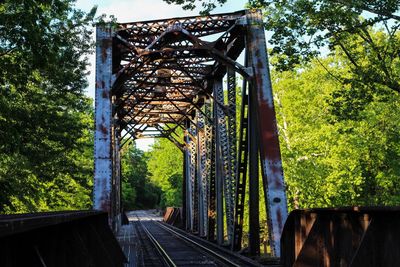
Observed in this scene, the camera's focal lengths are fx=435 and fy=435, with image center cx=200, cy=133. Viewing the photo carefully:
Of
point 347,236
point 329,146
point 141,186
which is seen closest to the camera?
point 347,236

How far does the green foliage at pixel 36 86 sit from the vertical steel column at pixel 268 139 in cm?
483

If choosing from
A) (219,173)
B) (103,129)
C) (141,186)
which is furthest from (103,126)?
(141,186)

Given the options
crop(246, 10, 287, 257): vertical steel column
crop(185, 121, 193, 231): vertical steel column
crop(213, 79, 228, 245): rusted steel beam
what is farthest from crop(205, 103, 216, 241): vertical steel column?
crop(185, 121, 193, 231): vertical steel column

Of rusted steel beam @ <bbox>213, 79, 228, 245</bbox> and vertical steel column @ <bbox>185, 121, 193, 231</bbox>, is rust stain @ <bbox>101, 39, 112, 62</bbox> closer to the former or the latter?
rusted steel beam @ <bbox>213, 79, 228, 245</bbox>

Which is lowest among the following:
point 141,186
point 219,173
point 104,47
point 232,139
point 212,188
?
point 212,188

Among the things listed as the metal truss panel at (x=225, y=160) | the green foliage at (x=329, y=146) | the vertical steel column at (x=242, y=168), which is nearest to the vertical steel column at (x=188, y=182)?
the green foliage at (x=329, y=146)

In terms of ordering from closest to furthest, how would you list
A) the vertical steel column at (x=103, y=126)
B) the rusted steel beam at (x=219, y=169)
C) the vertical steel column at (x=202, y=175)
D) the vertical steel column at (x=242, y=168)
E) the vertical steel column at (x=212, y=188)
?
the vertical steel column at (x=103, y=126)
the vertical steel column at (x=242, y=168)
the rusted steel beam at (x=219, y=169)
the vertical steel column at (x=212, y=188)
the vertical steel column at (x=202, y=175)

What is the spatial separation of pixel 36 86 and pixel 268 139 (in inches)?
353

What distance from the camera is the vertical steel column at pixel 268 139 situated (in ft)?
32.7

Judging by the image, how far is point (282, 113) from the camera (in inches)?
996

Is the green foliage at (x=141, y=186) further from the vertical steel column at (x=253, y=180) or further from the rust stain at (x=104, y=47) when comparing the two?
the vertical steel column at (x=253, y=180)

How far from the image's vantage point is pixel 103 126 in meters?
12.1

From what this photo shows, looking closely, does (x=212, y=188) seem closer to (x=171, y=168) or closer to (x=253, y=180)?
(x=253, y=180)

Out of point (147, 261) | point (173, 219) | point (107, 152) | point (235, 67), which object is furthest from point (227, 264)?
point (173, 219)
